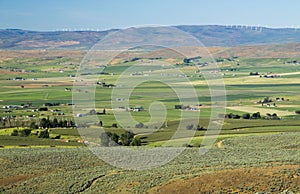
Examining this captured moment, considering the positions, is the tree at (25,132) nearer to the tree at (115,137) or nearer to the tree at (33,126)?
the tree at (33,126)

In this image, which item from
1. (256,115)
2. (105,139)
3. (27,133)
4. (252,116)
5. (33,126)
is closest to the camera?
(105,139)

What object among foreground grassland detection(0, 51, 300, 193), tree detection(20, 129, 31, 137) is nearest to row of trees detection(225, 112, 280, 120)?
foreground grassland detection(0, 51, 300, 193)

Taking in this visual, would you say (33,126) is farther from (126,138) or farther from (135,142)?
(135,142)

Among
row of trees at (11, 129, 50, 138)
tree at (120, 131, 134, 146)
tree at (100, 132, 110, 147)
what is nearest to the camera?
tree at (100, 132, 110, 147)

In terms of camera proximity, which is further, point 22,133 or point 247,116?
point 247,116

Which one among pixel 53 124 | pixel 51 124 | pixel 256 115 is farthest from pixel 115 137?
pixel 256 115

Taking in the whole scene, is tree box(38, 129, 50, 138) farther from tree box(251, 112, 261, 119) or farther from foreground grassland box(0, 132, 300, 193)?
tree box(251, 112, 261, 119)

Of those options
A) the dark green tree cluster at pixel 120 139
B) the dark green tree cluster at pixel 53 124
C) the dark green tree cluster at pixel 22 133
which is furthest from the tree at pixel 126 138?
the dark green tree cluster at pixel 53 124

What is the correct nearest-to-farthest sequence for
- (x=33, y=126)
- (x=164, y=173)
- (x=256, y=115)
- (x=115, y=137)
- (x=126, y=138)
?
(x=164, y=173), (x=126, y=138), (x=115, y=137), (x=33, y=126), (x=256, y=115)
